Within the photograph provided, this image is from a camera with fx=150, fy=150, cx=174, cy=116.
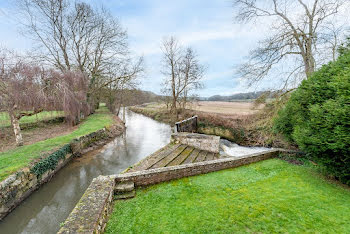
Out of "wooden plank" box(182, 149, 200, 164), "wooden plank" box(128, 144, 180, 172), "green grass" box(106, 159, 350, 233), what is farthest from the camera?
"wooden plank" box(182, 149, 200, 164)

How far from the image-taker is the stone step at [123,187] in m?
3.75

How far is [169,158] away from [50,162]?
16.7 ft

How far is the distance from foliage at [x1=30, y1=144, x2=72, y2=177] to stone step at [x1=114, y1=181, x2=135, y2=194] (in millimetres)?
4046

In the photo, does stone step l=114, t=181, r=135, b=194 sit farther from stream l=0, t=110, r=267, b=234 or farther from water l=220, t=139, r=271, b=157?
water l=220, t=139, r=271, b=157

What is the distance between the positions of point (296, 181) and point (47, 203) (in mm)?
7817

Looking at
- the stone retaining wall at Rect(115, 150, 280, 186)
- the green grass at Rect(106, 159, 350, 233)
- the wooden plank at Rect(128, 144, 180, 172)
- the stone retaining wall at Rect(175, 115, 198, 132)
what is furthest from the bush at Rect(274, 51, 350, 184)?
the stone retaining wall at Rect(175, 115, 198, 132)

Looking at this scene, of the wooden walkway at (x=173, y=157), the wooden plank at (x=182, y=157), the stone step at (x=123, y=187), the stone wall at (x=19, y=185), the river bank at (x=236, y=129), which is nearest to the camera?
the stone step at (x=123, y=187)

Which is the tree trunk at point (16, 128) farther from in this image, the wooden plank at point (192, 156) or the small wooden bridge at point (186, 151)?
the wooden plank at point (192, 156)

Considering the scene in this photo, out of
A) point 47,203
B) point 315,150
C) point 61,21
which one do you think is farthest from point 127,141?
point 61,21

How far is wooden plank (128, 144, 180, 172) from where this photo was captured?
216 inches

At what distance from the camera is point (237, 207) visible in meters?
3.15

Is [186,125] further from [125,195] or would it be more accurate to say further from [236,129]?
[125,195]

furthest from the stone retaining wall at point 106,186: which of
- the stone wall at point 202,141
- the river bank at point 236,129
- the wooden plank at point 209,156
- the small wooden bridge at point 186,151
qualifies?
the river bank at point 236,129

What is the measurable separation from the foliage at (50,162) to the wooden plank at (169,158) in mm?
4309
